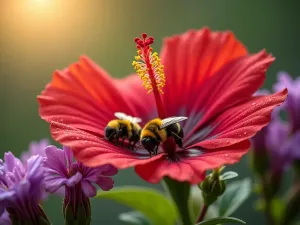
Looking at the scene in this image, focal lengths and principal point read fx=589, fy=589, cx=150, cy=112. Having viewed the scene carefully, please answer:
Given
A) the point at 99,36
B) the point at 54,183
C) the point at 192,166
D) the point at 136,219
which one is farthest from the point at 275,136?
the point at 99,36

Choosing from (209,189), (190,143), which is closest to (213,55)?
(190,143)

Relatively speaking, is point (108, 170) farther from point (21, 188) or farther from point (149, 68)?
point (149, 68)

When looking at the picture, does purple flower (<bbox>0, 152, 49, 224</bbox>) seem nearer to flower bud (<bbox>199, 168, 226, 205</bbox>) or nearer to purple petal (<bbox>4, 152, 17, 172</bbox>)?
purple petal (<bbox>4, 152, 17, 172</bbox>)


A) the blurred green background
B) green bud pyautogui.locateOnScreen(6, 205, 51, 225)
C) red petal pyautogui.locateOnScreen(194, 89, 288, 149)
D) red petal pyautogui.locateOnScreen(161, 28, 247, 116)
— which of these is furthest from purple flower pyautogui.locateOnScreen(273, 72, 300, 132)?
the blurred green background

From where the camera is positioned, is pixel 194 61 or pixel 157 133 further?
pixel 194 61

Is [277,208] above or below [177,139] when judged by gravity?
below

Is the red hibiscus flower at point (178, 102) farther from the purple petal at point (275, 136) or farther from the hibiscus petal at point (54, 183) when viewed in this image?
the purple petal at point (275, 136)

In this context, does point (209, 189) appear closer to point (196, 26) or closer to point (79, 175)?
point (79, 175)
